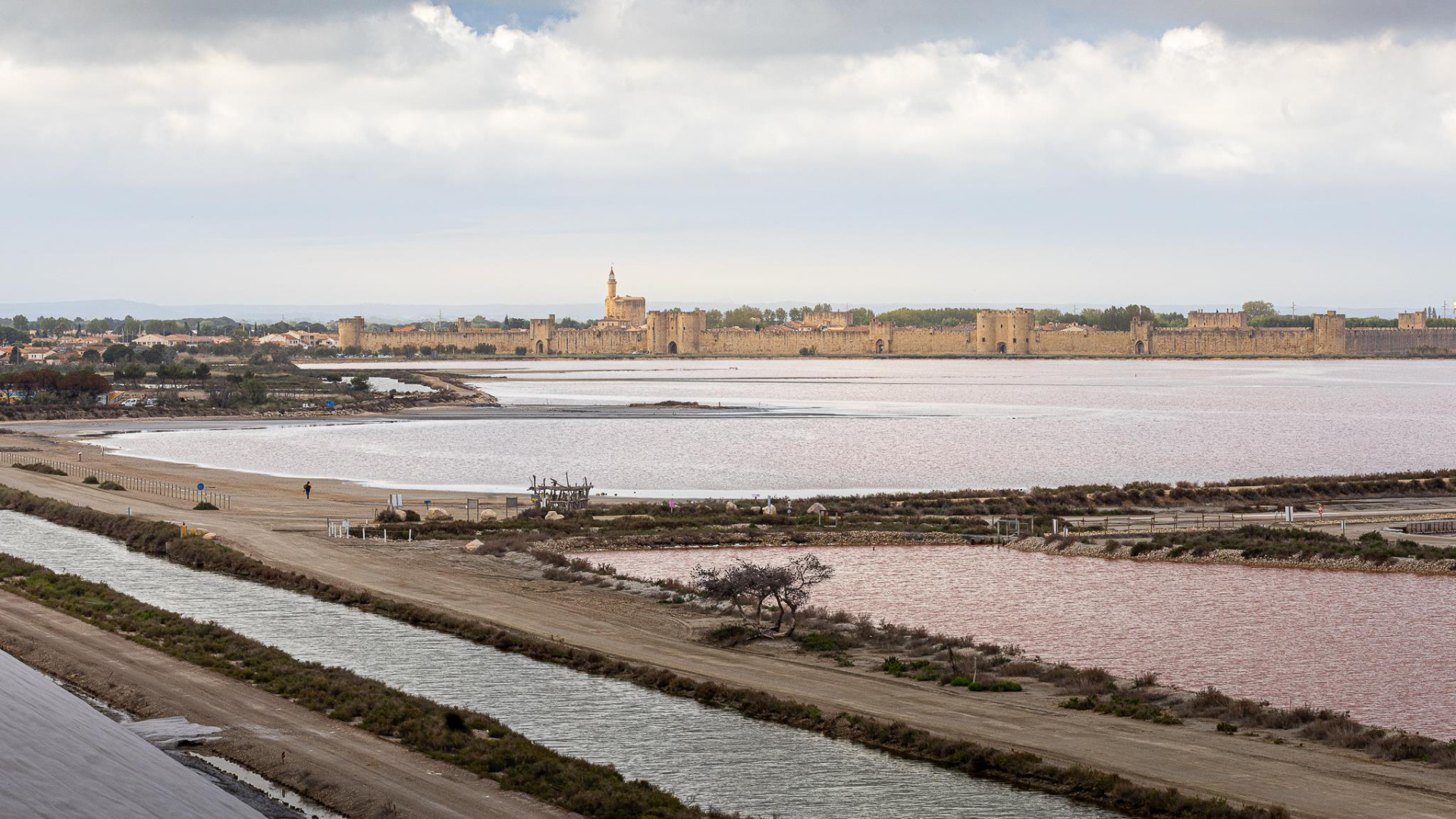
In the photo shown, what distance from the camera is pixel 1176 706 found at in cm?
1309

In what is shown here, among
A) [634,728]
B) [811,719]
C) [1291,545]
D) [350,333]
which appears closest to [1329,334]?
[350,333]

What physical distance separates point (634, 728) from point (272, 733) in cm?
313

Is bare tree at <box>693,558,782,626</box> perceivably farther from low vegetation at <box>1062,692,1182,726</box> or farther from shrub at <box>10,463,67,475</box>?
shrub at <box>10,463,67,475</box>

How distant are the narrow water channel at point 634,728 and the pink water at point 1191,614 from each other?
14.5 feet

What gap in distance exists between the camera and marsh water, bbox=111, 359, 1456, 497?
39.4 metres

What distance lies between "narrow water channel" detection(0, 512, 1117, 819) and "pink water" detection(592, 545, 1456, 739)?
4419 millimetres

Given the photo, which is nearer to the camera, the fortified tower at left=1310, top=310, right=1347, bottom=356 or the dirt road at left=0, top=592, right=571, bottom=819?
the dirt road at left=0, top=592, right=571, bottom=819

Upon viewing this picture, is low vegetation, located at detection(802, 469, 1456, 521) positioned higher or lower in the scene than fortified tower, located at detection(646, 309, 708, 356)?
lower

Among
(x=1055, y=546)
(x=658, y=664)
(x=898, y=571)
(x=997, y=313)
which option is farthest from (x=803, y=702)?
(x=997, y=313)

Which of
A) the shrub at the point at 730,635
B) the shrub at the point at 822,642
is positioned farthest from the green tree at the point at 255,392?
the shrub at the point at 822,642

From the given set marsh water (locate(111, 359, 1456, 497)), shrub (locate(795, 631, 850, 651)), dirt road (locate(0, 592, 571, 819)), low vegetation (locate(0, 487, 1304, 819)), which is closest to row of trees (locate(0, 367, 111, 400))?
marsh water (locate(111, 359, 1456, 497))

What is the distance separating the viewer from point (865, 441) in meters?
53.0

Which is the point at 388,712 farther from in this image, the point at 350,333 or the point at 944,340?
the point at 944,340

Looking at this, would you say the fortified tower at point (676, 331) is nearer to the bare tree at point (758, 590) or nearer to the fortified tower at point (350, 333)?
the fortified tower at point (350, 333)
